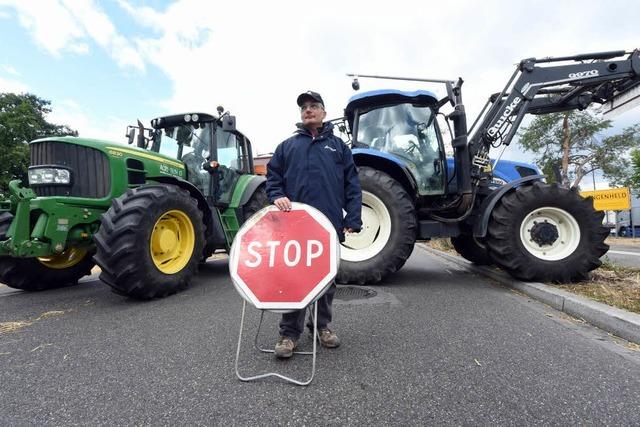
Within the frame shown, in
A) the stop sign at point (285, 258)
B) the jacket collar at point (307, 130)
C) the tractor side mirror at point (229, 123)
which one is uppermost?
the tractor side mirror at point (229, 123)

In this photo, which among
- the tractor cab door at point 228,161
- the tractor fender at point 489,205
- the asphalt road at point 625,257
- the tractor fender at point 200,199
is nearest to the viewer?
the tractor fender at point 489,205

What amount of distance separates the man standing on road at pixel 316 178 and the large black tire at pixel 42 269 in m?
3.14

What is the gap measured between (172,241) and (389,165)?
3017mm

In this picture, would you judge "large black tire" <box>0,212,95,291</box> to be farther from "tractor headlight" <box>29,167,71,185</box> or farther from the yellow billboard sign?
the yellow billboard sign

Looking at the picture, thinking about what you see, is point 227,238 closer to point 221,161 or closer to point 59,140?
point 221,161

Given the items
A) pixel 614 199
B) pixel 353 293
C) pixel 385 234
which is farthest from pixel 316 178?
pixel 614 199

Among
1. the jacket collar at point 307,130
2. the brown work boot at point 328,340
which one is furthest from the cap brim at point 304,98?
the brown work boot at point 328,340

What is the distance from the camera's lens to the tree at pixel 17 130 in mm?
26047

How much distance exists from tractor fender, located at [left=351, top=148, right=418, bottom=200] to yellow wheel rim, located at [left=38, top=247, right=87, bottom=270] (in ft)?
13.0

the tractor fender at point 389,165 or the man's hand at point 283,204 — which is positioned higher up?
the tractor fender at point 389,165

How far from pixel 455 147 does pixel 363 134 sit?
4.35ft

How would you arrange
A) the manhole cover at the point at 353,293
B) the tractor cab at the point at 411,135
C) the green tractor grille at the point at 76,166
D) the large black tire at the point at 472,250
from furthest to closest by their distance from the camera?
the large black tire at the point at 472,250, the tractor cab at the point at 411,135, the green tractor grille at the point at 76,166, the manhole cover at the point at 353,293

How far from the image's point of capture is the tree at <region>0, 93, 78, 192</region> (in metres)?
26.0

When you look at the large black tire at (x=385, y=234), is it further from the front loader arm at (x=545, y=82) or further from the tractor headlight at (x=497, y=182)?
the tractor headlight at (x=497, y=182)
